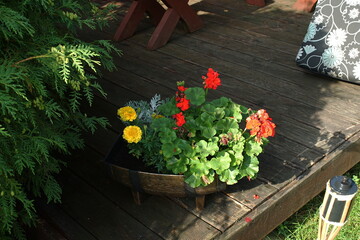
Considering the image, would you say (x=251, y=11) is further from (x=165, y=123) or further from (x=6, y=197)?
(x=6, y=197)

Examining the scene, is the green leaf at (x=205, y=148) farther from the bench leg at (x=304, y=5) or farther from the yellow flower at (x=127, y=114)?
the bench leg at (x=304, y=5)

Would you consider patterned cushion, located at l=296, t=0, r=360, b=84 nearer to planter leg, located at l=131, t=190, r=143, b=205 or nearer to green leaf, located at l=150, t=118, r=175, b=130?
green leaf, located at l=150, t=118, r=175, b=130

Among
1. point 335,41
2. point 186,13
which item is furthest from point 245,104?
point 186,13

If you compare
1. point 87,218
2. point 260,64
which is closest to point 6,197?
point 87,218

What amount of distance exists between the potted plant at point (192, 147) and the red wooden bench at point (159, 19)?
1546mm

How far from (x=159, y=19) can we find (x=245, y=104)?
4.60 ft

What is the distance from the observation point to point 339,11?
9.23 feet

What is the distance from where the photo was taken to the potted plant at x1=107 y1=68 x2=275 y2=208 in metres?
1.82

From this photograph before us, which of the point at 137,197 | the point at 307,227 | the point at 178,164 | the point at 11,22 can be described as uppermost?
the point at 11,22

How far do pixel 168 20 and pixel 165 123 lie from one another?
5.74ft

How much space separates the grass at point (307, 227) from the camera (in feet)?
7.39

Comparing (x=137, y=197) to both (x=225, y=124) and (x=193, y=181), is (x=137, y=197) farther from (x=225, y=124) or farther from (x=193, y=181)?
(x=225, y=124)

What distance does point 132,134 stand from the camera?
6.15 ft

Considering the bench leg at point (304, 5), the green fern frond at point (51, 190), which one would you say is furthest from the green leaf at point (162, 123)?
the bench leg at point (304, 5)
